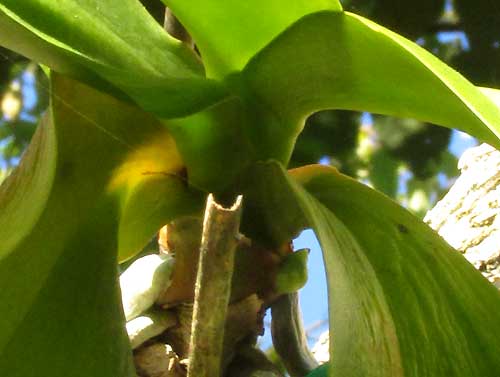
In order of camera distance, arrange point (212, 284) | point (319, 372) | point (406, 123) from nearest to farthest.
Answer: point (212, 284) → point (319, 372) → point (406, 123)

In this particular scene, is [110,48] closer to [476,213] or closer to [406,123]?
[406,123]

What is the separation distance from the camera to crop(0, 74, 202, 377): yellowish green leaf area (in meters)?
0.39

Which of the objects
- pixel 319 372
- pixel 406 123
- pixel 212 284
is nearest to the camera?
pixel 212 284

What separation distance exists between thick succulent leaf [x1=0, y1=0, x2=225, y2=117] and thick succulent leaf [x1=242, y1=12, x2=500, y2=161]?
0.03m

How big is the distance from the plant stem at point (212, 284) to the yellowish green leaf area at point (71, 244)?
7 centimetres

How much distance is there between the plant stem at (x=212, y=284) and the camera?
326 mm

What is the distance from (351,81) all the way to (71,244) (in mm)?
145

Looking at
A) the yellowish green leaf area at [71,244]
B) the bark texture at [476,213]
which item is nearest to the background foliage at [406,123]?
the bark texture at [476,213]

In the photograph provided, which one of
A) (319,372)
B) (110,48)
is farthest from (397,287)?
(110,48)

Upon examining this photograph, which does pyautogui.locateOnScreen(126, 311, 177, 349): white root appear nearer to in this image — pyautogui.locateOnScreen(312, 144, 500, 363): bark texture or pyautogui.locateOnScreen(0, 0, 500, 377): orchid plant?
pyautogui.locateOnScreen(0, 0, 500, 377): orchid plant

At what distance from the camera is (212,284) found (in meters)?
0.34

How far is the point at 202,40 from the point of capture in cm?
42

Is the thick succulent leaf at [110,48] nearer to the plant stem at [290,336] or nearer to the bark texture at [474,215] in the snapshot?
the plant stem at [290,336]

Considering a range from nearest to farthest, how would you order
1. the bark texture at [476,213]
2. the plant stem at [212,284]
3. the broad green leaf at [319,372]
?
the plant stem at [212,284] < the broad green leaf at [319,372] < the bark texture at [476,213]
